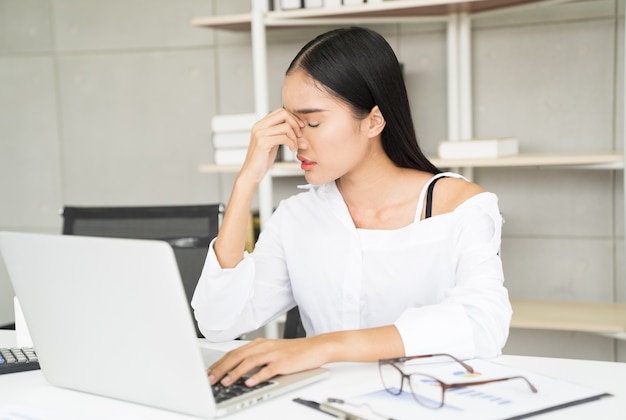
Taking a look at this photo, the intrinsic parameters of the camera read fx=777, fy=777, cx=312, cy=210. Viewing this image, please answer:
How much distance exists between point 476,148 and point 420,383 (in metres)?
1.57

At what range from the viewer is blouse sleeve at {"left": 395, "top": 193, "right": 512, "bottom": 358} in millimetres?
1269

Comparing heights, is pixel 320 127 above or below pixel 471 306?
above

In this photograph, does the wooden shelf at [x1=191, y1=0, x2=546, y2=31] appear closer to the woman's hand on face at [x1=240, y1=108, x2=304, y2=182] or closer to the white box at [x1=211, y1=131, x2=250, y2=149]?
A: the white box at [x1=211, y1=131, x2=250, y2=149]

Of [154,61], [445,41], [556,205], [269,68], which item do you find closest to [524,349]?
[556,205]

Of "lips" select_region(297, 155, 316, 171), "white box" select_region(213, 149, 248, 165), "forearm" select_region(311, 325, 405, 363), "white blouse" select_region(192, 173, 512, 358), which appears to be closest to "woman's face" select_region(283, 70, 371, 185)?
"lips" select_region(297, 155, 316, 171)

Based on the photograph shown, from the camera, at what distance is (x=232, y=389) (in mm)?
1105

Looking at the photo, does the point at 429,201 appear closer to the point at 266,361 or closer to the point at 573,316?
the point at 266,361

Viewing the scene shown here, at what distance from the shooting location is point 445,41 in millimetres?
3002

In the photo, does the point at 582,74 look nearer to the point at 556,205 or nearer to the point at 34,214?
the point at 556,205

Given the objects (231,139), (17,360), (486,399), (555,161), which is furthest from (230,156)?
(486,399)

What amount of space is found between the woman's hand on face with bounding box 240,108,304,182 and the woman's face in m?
0.02

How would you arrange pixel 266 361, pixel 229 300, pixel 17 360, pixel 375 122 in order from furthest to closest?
pixel 375 122, pixel 229 300, pixel 17 360, pixel 266 361

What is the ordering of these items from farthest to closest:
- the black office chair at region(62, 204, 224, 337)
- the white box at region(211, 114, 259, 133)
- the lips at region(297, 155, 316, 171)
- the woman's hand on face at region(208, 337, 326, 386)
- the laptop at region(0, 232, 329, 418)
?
the white box at region(211, 114, 259, 133)
the black office chair at region(62, 204, 224, 337)
the lips at region(297, 155, 316, 171)
the woman's hand on face at region(208, 337, 326, 386)
the laptop at region(0, 232, 329, 418)

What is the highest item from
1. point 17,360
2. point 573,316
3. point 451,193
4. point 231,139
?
point 231,139
